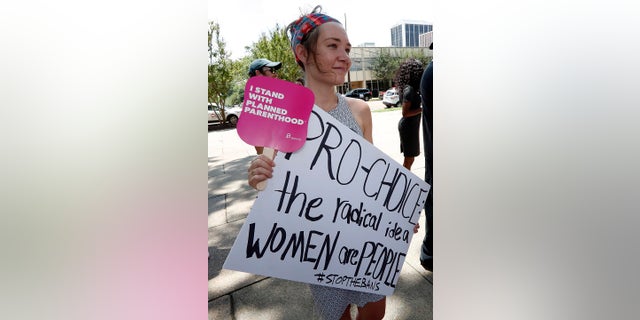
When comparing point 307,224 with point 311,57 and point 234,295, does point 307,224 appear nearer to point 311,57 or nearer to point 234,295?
point 311,57

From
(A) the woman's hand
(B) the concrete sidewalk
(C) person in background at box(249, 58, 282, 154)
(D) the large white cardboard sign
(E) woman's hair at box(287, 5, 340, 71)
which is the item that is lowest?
(B) the concrete sidewalk

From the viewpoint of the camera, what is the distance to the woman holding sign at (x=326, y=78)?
109 centimetres

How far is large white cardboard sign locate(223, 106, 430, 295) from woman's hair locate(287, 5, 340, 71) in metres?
0.27

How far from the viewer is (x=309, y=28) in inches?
43.7

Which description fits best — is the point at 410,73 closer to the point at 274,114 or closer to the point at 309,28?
the point at 309,28

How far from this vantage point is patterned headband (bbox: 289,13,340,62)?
3.60 ft

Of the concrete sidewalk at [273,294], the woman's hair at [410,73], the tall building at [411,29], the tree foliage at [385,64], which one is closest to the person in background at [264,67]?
the tall building at [411,29]

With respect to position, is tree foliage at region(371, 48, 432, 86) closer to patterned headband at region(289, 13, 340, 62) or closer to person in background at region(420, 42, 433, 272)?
person in background at region(420, 42, 433, 272)

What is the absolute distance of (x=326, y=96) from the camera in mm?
1198

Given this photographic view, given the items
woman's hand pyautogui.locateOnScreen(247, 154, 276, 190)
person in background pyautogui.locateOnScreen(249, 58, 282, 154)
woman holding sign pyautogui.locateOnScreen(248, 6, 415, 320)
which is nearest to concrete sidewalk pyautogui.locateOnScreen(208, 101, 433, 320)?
woman holding sign pyautogui.locateOnScreen(248, 6, 415, 320)

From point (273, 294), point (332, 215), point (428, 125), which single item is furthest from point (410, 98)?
point (332, 215)
